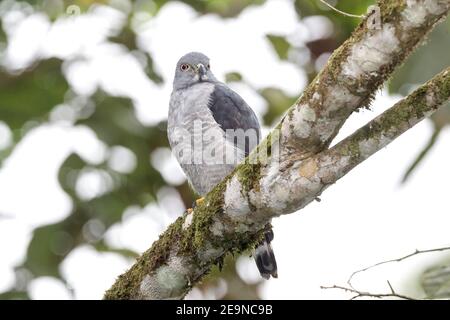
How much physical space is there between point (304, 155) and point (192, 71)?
255cm

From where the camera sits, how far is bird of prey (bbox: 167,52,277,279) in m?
4.76

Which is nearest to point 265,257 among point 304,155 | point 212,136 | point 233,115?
point 212,136

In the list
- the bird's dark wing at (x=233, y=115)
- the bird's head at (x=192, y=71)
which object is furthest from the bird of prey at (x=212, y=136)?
the bird's head at (x=192, y=71)

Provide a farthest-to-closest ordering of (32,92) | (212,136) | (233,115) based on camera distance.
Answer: (32,92) < (233,115) < (212,136)

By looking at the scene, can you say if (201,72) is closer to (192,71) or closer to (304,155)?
(192,71)

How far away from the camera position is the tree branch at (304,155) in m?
2.71

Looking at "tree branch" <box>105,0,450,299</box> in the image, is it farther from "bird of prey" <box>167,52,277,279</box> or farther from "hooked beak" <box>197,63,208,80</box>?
"hooked beak" <box>197,63,208,80</box>

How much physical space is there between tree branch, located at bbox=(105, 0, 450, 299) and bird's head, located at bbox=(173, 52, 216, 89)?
1873 mm

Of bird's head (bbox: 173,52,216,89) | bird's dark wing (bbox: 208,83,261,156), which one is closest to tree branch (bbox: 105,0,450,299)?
bird's dark wing (bbox: 208,83,261,156)

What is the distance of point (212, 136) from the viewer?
4762 millimetres

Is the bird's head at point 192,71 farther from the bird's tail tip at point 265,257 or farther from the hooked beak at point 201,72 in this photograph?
the bird's tail tip at point 265,257
